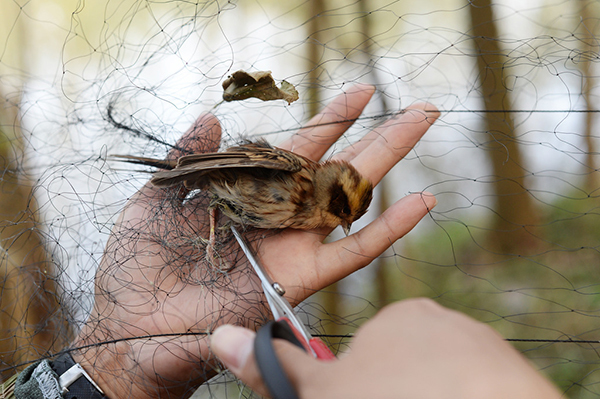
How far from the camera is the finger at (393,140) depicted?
2.06 metres

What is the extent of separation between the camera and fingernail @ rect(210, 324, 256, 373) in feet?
3.02

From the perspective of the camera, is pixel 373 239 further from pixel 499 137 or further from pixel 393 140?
pixel 499 137

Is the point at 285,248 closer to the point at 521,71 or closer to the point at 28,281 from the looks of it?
the point at 28,281

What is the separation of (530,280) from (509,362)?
3.70m

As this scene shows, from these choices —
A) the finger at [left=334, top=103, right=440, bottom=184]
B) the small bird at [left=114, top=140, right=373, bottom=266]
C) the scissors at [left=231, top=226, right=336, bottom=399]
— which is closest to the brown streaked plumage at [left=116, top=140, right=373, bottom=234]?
the small bird at [left=114, top=140, right=373, bottom=266]

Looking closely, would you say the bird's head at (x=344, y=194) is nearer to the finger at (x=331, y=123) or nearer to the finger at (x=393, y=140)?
the finger at (x=393, y=140)

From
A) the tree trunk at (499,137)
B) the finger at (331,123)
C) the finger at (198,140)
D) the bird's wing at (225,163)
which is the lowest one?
the tree trunk at (499,137)

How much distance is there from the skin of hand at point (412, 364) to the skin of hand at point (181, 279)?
2.48 ft

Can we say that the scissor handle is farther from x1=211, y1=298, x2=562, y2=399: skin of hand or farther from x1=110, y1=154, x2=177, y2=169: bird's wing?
x1=110, y1=154, x2=177, y2=169: bird's wing

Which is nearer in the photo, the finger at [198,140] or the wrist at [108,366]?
the wrist at [108,366]

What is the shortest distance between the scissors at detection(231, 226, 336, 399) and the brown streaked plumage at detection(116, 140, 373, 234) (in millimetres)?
362

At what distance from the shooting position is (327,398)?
0.78 metres

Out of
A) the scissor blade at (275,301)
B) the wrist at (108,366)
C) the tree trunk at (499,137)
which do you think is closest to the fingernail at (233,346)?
the scissor blade at (275,301)

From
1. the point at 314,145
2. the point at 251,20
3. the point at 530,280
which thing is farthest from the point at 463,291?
the point at 251,20
